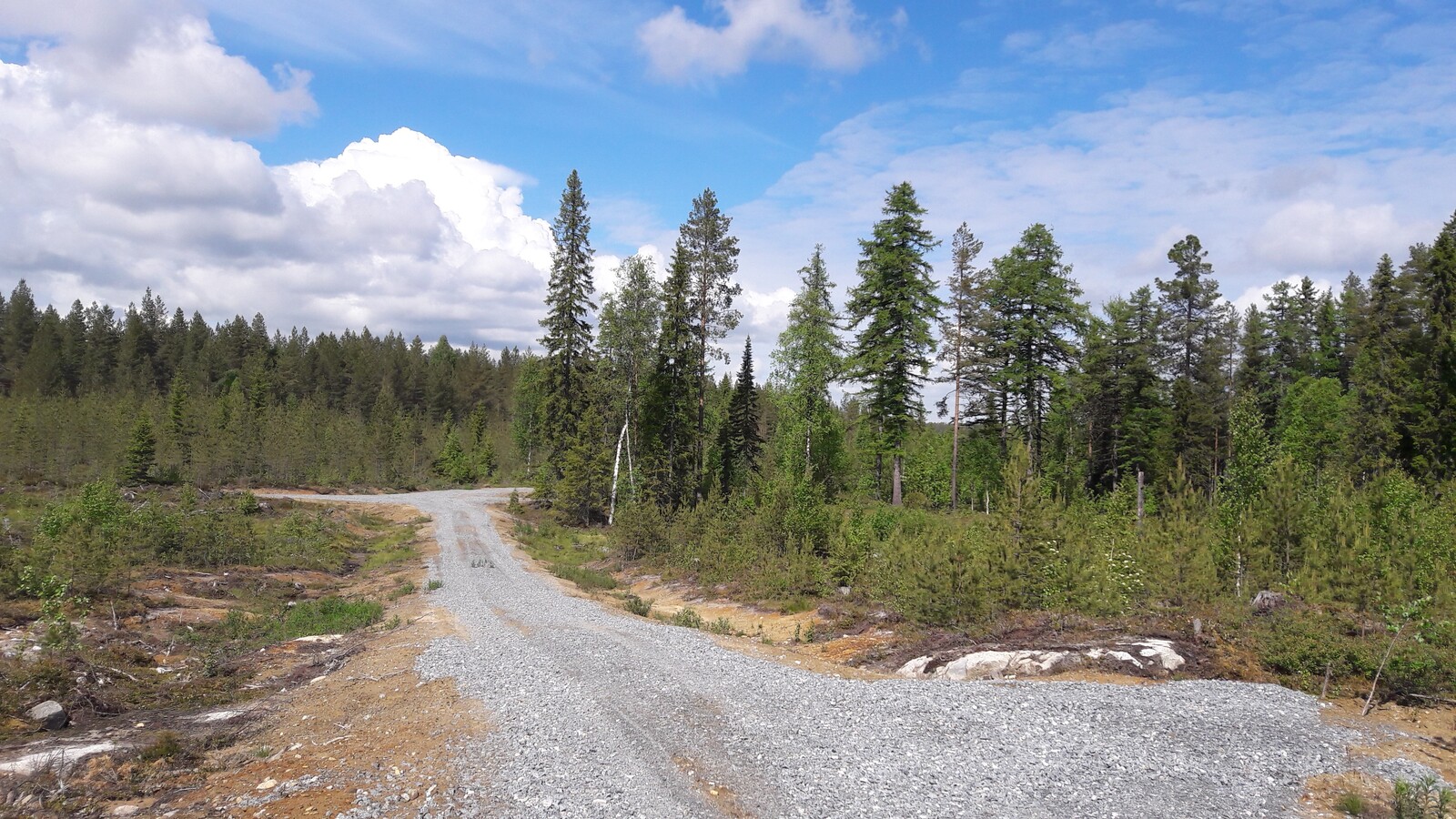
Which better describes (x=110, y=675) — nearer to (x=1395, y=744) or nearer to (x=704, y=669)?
(x=704, y=669)

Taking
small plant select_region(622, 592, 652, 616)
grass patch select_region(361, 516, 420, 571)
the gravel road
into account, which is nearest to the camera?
the gravel road

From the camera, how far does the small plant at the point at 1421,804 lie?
19.1ft

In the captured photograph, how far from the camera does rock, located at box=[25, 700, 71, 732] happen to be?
875cm

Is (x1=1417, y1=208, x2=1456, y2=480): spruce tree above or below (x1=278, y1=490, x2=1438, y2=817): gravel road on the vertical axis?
above

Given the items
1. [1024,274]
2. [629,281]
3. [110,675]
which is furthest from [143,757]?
[1024,274]

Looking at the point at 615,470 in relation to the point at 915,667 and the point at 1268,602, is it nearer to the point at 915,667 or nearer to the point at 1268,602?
the point at 915,667

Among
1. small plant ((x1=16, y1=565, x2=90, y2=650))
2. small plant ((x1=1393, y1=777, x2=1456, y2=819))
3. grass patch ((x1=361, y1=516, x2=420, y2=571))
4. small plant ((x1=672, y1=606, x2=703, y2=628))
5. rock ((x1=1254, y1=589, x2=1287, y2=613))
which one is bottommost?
grass patch ((x1=361, y1=516, x2=420, y2=571))

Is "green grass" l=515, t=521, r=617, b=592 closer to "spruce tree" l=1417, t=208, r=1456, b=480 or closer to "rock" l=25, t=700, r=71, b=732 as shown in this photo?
"rock" l=25, t=700, r=71, b=732

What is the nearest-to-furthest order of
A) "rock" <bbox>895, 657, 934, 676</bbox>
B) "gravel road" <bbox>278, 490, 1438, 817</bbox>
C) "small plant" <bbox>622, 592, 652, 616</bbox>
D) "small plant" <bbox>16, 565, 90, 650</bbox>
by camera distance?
1. "gravel road" <bbox>278, 490, 1438, 817</bbox>
2. "small plant" <bbox>16, 565, 90, 650</bbox>
3. "rock" <bbox>895, 657, 934, 676</bbox>
4. "small plant" <bbox>622, 592, 652, 616</bbox>

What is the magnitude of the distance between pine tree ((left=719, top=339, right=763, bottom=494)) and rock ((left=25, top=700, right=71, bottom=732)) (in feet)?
109

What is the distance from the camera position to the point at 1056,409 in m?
32.8

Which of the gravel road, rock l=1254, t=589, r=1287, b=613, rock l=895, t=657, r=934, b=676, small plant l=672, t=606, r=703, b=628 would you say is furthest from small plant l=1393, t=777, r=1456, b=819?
small plant l=672, t=606, r=703, b=628

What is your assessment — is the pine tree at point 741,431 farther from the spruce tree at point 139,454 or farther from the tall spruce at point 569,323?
the spruce tree at point 139,454

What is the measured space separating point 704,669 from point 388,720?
15.4 feet
